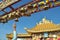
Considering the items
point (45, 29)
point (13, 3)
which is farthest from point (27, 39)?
point (13, 3)

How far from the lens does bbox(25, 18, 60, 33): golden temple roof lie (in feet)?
71.7

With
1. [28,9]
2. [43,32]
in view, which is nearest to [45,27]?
[43,32]

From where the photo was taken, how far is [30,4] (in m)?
9.28

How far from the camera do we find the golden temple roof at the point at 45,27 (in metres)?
21.9

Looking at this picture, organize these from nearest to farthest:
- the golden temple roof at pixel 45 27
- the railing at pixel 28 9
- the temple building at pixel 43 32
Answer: the railing at pixel 28 9 < the golden temple roof at pixel 45 27 < the temple building at pixel 43 32

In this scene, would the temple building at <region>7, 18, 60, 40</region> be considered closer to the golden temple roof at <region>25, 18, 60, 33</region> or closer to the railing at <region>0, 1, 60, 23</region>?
the golden temple roof at <region>25, 18, 60, 33</region>

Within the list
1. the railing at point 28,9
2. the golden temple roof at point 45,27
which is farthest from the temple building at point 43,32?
the railing at point 28,9

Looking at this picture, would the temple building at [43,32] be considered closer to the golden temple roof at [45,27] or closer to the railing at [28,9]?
the golden temple roof at [45,27]

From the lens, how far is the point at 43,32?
23.4 meters

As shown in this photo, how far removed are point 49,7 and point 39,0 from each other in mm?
509

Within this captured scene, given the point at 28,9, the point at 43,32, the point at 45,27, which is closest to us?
the point at 28,9

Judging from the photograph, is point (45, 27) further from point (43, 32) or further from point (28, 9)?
point (28, 9)

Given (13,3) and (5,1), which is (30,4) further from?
(5,1)

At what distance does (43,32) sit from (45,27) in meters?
0.90
